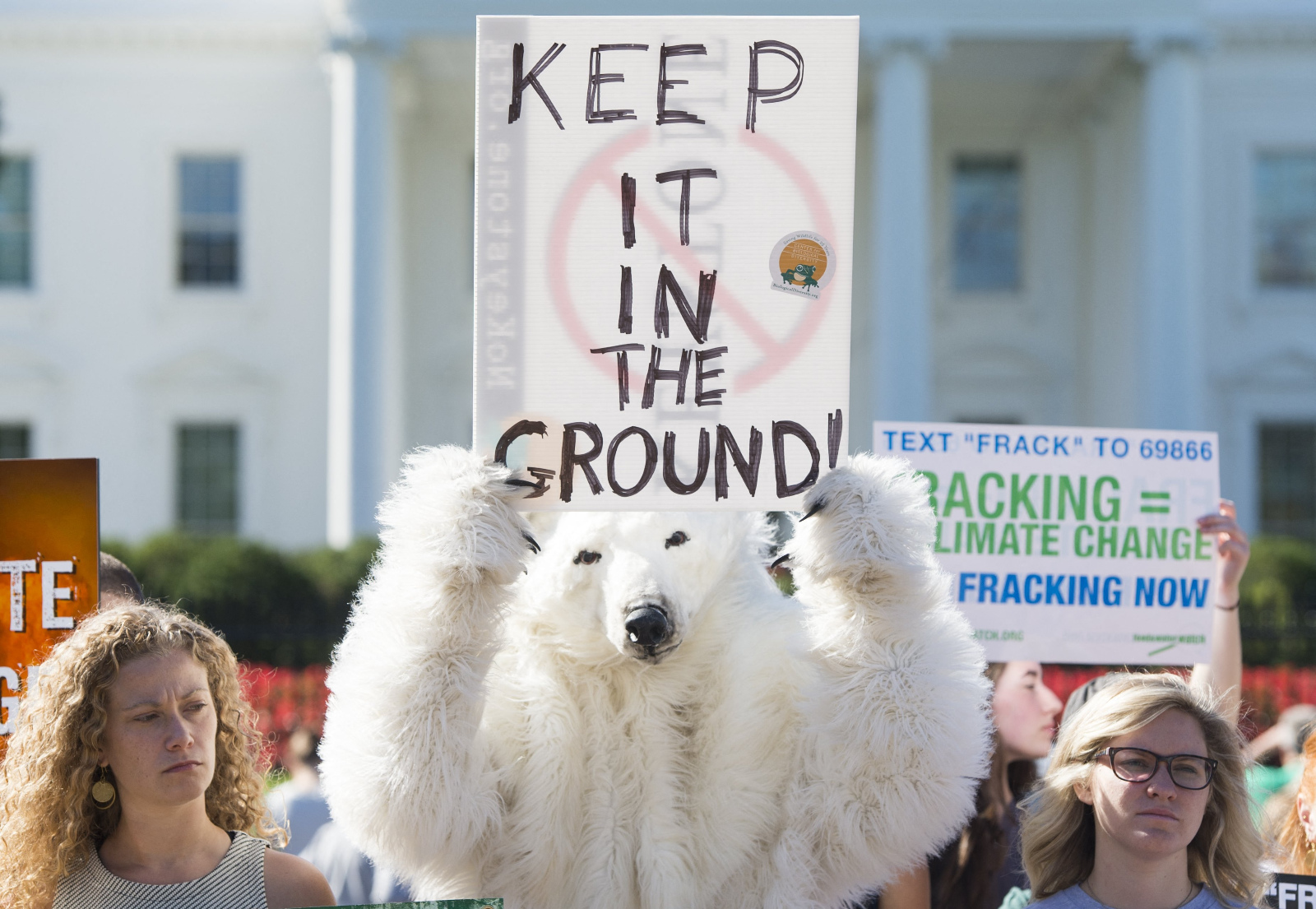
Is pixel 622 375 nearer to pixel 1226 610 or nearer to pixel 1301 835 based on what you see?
pixel 1301 835

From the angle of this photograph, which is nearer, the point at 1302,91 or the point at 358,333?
the point at 358,333

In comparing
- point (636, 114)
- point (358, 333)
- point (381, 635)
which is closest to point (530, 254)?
point (636, 114)

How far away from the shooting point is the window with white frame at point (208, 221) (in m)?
17.5

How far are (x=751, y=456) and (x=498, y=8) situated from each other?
11.7 metres

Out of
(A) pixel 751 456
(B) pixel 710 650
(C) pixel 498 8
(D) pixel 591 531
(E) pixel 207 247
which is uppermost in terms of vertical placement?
(C) pixel 498 8

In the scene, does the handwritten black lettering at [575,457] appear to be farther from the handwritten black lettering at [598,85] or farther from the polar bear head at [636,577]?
the handwritten black lettering at [598,85]

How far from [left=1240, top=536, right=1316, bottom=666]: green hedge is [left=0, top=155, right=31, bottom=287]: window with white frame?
1584cm

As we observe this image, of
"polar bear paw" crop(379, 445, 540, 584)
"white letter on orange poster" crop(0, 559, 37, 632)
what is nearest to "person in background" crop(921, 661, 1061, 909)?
"polar bear paw" crop(379, 445, 540, 584)

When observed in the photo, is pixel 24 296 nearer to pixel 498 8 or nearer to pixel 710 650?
pixel 498 8

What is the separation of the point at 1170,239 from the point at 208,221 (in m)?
12.6

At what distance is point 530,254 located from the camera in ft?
7.74

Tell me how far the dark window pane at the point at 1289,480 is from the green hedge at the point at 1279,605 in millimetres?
3082

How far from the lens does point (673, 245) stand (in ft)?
7.84

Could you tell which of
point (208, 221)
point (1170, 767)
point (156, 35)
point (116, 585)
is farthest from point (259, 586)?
point (1170, 767)
